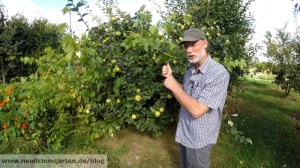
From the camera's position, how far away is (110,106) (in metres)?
3.60

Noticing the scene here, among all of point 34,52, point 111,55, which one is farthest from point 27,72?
point 111,55

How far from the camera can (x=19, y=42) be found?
10.9 m

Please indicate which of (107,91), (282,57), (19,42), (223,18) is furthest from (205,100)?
(19,42)

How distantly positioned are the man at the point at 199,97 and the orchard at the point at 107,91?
647 millimetres

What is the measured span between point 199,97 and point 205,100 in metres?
0.06

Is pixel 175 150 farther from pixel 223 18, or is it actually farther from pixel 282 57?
pixel 282 57

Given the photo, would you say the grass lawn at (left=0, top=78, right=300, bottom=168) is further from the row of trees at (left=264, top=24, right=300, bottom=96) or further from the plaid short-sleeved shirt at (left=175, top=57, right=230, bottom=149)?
the row of trees at (left=264, top=24, right=300, bottom=96)

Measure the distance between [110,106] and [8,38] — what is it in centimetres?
862

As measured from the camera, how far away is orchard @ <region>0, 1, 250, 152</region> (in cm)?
319

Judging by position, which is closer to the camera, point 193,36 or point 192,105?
point 192,105

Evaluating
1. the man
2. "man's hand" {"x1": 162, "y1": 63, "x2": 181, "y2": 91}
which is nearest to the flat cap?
the man

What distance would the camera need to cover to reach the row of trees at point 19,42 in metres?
10.3

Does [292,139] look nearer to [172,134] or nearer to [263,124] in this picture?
[263,124]

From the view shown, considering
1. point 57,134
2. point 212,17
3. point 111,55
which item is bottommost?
point 57,134
